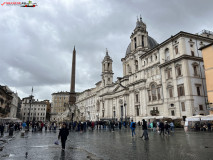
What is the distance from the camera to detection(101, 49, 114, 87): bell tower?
6788 cm

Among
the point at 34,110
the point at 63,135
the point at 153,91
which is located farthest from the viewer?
the point at 34,110

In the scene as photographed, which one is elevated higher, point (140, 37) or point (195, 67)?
point (140, 37)

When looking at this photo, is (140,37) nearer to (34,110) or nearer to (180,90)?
(180,90)

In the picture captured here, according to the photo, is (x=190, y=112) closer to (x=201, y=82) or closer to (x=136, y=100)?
(x=201, y=82)

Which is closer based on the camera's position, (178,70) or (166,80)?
(178,70)

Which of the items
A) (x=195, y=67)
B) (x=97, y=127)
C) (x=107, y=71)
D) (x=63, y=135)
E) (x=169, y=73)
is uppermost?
(x=107, y=71)

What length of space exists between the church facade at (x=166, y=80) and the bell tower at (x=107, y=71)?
12.8 meters

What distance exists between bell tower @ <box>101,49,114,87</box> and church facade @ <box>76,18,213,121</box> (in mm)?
12831

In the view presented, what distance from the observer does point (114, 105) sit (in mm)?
58281

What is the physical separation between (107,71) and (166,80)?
36392 mm

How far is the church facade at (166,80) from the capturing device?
30562mm

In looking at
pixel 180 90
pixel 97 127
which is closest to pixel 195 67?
pixel 180 90

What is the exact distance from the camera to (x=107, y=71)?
69.0 m

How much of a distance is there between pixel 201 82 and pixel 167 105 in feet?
24.9
